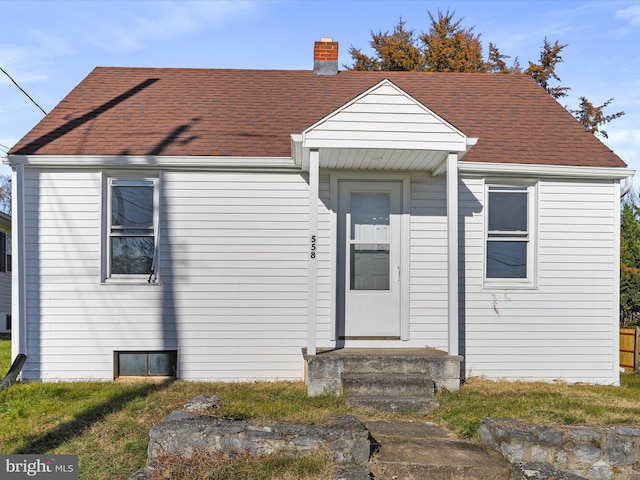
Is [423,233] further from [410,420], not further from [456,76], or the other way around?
[456,76]

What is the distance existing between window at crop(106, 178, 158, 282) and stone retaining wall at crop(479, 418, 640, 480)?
570 cm

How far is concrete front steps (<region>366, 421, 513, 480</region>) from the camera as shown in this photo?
5.63 metres

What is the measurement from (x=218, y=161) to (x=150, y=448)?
493cm

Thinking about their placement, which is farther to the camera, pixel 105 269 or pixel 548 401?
pixel 105 269

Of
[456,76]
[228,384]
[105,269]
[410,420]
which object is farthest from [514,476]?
[456,76]

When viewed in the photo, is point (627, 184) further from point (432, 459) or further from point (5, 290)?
point (5, 290)

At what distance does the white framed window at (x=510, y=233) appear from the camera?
10.1 meters

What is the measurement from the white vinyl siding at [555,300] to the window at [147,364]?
4166 mm

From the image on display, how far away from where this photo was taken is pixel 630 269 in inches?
688

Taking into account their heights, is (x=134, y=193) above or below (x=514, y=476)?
above

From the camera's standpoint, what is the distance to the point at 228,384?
9398 mm

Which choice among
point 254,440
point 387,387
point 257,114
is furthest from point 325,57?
point 254,440

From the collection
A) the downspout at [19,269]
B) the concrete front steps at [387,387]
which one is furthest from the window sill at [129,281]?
the concrete front steps at [387,387]

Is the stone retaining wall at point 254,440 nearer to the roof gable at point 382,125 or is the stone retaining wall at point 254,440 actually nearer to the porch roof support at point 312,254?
the porch roof support at point 312,254
